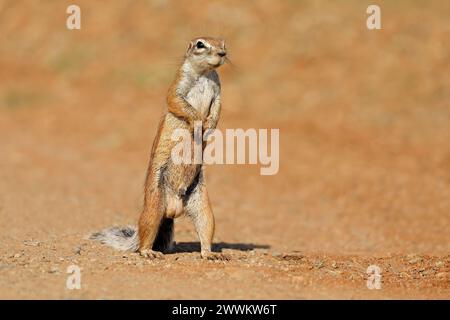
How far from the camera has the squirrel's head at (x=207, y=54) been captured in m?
8.99

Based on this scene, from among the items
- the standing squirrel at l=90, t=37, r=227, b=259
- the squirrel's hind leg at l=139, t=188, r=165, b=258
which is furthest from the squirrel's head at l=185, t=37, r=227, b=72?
the squirrel's hind leg at l=139, t=188, r=165, b=258

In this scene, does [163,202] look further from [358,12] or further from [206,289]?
[358,12]

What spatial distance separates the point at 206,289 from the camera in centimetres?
721

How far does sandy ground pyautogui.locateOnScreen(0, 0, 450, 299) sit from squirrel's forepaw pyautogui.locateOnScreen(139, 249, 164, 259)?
113 mm

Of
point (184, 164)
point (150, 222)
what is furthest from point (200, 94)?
point (150, 222)

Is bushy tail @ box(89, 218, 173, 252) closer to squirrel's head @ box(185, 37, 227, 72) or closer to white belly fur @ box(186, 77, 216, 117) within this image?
white belly fur @ box(186, 77, 216, 117)

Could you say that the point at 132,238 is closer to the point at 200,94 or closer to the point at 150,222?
the point at 150,222

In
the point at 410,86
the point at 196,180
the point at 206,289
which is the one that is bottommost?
the point at 206,289

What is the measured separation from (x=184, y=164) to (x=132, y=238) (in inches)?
43.4

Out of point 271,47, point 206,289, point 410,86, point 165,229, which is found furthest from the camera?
point 271,47

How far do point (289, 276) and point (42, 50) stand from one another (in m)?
20.8

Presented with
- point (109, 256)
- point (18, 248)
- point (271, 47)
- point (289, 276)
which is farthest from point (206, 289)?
point (271, 47)

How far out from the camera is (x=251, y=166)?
1755 cm

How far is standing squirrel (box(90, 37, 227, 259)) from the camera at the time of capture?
29.6ft
